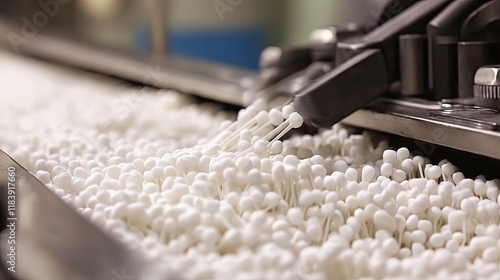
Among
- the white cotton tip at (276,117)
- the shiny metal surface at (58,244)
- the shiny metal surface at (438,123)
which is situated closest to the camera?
the shiny metal surface at (58,244)

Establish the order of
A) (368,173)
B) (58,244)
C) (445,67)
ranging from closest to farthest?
(58,244)
(368,173)
(445,67)

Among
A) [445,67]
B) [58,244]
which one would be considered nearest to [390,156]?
[445,67]

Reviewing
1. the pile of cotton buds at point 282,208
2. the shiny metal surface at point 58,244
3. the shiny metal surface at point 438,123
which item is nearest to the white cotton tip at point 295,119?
the pile of cotton buds at point 282,208

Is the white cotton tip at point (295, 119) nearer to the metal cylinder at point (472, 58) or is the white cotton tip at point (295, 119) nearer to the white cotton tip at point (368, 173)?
the white cotton tip at point (368, 173)

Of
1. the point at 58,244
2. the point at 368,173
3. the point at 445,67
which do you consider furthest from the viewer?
the point at 445,67

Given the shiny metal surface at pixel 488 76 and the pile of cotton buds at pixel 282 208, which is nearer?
the pile of cotton buds at pixel 282 208

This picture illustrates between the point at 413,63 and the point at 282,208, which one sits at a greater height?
the point at 413,63

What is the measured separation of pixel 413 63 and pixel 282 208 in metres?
0.32

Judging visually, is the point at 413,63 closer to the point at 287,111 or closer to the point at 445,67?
the point at 445,67

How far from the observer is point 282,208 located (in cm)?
60

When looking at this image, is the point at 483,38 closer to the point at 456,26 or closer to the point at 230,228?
the point at 456,26

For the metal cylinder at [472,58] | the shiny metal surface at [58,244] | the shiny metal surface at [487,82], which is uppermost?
the metal cylinder at [472,58]

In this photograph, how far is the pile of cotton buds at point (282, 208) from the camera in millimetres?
532

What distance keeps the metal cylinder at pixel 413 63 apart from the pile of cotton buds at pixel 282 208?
89 mm
